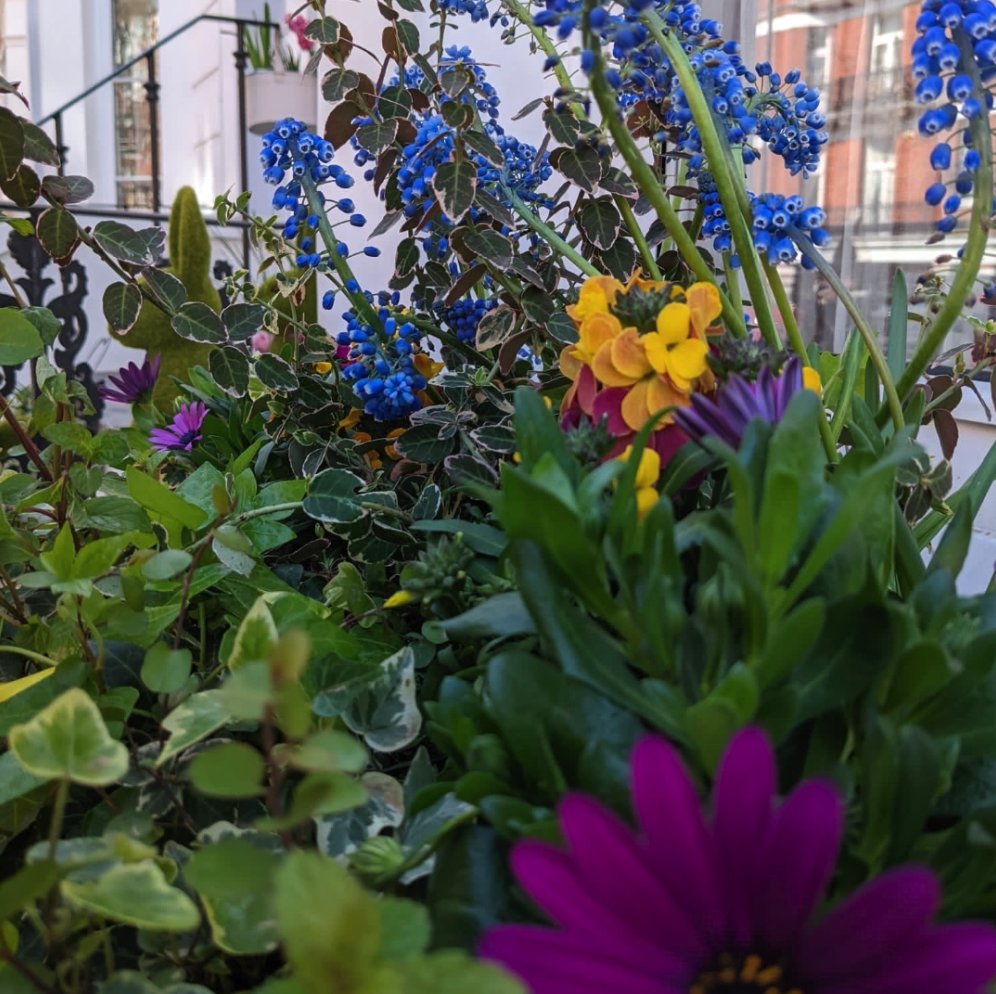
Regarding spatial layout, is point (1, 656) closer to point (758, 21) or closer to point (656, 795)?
point (656, 795)

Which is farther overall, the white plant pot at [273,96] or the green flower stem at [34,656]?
the white plant pot at [273,96]

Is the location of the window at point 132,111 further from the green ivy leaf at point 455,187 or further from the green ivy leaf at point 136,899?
the green ivy leaf at point 136,899

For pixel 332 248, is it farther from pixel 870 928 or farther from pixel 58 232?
pixel 870 928

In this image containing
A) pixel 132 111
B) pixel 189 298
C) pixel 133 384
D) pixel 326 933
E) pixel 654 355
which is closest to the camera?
pixel 326 933

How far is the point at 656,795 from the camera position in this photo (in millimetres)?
233

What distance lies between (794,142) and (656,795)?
0.51 meters

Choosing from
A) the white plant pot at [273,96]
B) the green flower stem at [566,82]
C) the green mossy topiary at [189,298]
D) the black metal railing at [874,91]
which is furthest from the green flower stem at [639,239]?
the white plant pot at [273,96]

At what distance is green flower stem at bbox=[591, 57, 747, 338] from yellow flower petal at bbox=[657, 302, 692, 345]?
0.18 ft

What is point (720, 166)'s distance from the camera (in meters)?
0.50

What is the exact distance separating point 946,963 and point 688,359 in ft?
0.88

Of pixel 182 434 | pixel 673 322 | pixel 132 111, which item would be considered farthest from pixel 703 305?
pixel 132 111

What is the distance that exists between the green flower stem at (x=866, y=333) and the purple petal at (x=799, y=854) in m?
0.31

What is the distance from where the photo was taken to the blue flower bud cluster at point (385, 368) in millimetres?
622

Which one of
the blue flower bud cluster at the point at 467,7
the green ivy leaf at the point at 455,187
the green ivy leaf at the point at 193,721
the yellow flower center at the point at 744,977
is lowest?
the yellow flower center at the point at 744,977
